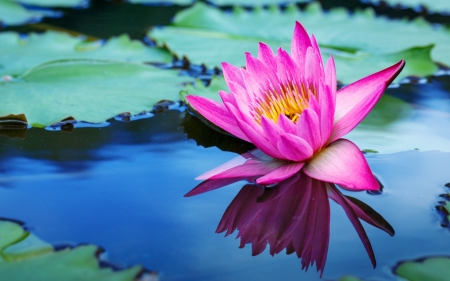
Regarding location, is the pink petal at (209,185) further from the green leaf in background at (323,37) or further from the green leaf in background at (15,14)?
Result: the green leaf in background at (15,14)

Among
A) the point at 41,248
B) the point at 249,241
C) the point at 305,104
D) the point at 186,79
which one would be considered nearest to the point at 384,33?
the point at 186,79

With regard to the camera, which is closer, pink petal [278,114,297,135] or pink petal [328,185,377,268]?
pink petal [328,185,377,268]

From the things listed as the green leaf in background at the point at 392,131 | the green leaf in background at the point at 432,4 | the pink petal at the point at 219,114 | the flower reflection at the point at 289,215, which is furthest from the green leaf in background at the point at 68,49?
the green leaf in background at the point at 432,4

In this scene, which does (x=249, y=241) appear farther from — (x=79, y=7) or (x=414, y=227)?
(x=79, y=7)

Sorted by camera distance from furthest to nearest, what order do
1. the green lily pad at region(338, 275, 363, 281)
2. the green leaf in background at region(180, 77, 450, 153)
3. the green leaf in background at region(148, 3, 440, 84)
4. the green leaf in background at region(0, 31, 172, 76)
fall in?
the green leaf in background at region(0, 31, 172, 76)
the green leaf in background at region(148, 3, 440, 84)
the green leaf in background at region(180, 77, 450, 153)
the green lily pad at region(338, 275, 363, 281)

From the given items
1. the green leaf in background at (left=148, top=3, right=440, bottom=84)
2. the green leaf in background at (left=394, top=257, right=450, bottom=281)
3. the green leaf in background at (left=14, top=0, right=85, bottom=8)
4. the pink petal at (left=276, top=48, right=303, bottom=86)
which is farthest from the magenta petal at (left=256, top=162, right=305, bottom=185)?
the green leaf in background at (left=14, top=0, right=85, bottom=8)

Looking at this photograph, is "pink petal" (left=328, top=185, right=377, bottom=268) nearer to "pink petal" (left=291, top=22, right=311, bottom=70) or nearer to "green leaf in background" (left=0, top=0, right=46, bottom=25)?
"pink petal" (left=291, top=22, right=311, bottom=70)
